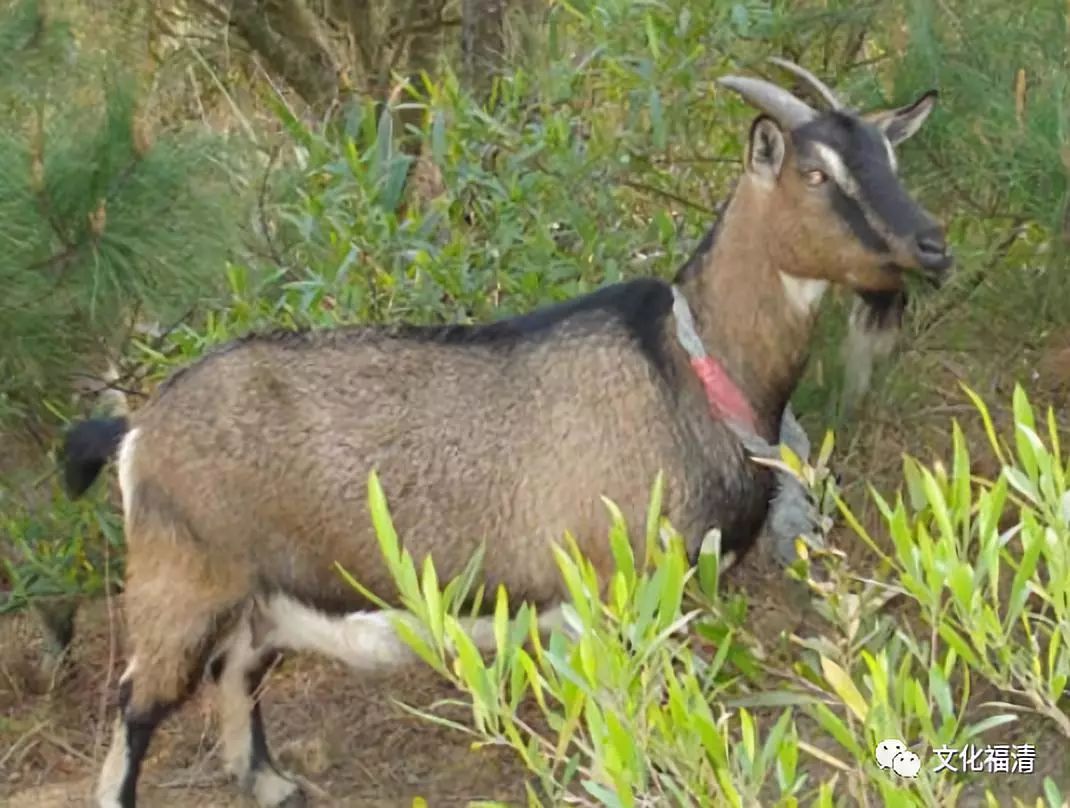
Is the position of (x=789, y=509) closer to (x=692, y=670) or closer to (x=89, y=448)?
(x=89, y=448)

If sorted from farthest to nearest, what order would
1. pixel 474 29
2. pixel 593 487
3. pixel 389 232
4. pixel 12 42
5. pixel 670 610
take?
1. pixel 474 29
2. pixel 389 232
3. pixel 12 42
4. pixel 593 487
5. pixel 670 610

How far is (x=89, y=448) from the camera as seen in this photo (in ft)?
14.5

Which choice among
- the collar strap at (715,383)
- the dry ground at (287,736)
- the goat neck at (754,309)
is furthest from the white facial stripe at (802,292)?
the dry ground at (287,736)

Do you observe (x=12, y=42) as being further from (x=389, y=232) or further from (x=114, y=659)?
(x=114, y=659)

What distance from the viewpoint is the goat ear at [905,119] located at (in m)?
4.12

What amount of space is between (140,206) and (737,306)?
145cm

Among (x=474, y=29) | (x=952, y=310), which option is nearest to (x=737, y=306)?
(x=952, y=310)

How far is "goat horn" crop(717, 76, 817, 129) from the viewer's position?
4102 millimetres

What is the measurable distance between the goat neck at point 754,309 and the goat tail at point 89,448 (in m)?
1.44

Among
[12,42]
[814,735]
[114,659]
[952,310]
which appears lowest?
[114,659]

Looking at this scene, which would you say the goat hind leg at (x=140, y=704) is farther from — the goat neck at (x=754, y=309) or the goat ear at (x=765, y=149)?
the goat ear at (x=765, y=149)

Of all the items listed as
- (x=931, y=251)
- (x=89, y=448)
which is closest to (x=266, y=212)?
(x=89, y=448)

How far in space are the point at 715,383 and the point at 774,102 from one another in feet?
2.16

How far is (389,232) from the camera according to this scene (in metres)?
4.84
